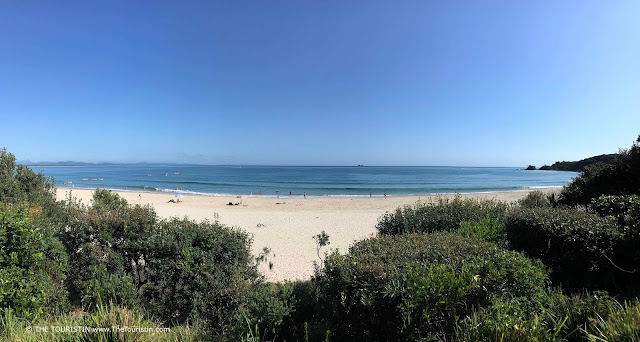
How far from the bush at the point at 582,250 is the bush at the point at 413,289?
1.76m

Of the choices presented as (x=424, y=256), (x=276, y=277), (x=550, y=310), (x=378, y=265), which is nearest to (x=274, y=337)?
(x=378, y=265)

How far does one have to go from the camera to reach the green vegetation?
2443 mm

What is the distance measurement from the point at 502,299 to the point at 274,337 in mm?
2385

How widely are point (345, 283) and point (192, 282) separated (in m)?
2.70

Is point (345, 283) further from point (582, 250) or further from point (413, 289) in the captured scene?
point (582, 250)

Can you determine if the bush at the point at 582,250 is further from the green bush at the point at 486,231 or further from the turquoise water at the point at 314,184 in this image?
the turquoise water at the point at 314,184

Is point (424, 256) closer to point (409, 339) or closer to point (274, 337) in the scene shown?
point (409, 339)

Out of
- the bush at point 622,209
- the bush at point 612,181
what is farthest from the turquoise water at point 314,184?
the bush at point 622,209

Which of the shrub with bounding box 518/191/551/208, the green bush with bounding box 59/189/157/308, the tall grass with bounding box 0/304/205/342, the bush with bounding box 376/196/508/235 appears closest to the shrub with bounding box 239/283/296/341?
the tall grass with bounding box 0/304/205/342

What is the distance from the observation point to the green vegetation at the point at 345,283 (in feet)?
8.02

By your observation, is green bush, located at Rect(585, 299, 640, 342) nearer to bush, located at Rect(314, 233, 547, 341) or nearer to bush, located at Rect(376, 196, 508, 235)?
bush, located at Rect(314, 233, 547, 341)

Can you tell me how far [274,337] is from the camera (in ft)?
10.1

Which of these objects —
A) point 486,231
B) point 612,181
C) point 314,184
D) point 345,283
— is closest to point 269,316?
point 345,283

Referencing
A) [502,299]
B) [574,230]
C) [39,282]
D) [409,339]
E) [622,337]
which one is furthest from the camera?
[574,230]
